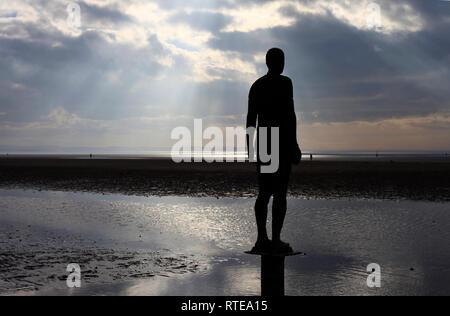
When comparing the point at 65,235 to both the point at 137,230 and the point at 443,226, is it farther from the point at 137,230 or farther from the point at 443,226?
the point at 443,226

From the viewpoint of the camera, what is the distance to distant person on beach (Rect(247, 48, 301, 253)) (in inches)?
275

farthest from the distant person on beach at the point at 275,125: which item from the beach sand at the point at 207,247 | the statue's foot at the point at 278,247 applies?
the beach sand at the point at 207,247

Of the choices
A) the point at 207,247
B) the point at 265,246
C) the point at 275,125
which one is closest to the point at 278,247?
the point at 265,246

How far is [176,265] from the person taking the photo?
6781 mm

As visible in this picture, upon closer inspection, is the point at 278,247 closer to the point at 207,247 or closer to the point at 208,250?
the point at 208,250

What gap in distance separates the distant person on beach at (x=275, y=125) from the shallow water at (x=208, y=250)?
0.58m

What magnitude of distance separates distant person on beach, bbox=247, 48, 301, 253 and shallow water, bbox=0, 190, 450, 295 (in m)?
0.58

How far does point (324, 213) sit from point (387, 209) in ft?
8.43

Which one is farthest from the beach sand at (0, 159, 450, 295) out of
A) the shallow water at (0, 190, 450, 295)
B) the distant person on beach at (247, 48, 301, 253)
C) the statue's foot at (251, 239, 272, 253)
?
the distant person on beach at (247, 48, 301, 253)

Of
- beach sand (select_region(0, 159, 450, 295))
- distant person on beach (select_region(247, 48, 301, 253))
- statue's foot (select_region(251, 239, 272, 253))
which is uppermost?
distant person on beach (select_region(247, 48, 301, 253))

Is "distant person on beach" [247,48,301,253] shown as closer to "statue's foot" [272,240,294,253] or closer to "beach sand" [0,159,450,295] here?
"statue's foot" [272,240,294,253]

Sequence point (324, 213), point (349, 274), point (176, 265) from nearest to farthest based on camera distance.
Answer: point (349, 274), point (176, 265), point (324, 213)
